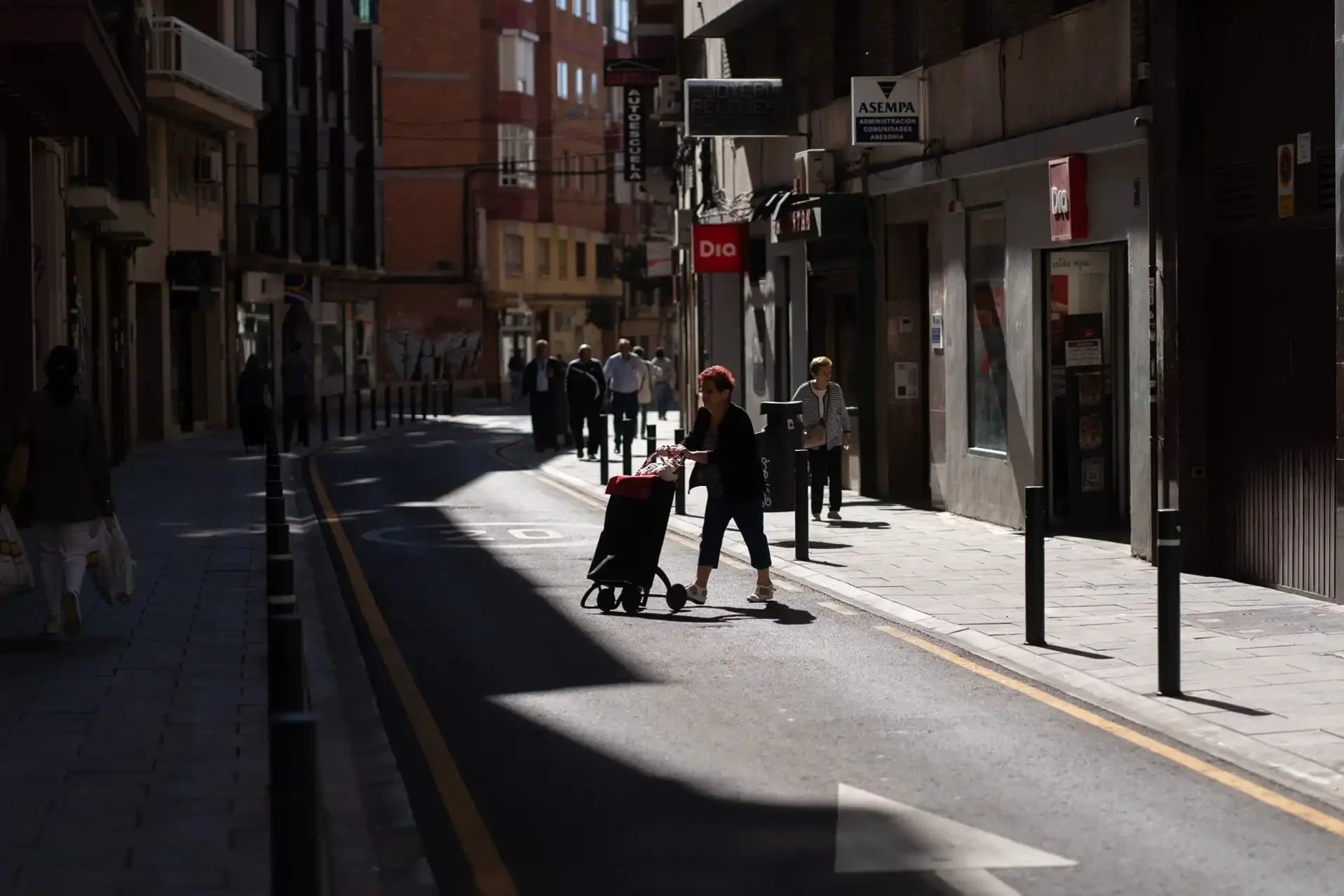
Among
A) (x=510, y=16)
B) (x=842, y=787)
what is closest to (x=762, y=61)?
(x=842, y=787)

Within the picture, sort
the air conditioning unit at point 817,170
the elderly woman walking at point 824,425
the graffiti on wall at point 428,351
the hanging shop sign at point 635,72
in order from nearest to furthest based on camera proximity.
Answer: the elderly woman walking at point 824,425 → the air conditioning unit at point 817,170 → the hanging shop sign at point 635,72 → the graffiti on wall at point 428,351

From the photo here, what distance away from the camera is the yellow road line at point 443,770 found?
6824 millimetres

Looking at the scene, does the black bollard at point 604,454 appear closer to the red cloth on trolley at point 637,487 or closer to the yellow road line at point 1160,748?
the red cloth on trolley at point 637,487

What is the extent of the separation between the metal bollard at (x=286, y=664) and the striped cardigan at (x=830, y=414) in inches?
597

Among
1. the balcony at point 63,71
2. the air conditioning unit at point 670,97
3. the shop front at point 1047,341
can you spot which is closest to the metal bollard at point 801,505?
the shop front at point 1047,341

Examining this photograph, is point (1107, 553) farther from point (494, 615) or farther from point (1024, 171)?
point (494, 615)

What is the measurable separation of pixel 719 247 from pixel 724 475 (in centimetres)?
1573

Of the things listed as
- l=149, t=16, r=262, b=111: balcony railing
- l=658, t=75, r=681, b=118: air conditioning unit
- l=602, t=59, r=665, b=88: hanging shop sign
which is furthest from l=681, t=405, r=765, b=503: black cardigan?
l=149, t=16, r=262, b=111: balcony railing

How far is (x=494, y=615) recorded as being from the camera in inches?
540

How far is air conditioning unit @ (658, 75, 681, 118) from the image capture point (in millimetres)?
34938

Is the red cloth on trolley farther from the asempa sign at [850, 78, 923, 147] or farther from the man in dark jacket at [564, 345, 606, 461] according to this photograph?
the man in dark jacket at [564, 345, 606, 461]

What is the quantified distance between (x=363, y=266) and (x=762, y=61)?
3560 centimetres

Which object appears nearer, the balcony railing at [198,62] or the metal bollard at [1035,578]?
the metal bollard at [1035,578]

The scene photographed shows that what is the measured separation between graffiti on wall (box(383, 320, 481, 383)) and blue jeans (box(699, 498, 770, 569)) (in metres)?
57.9
